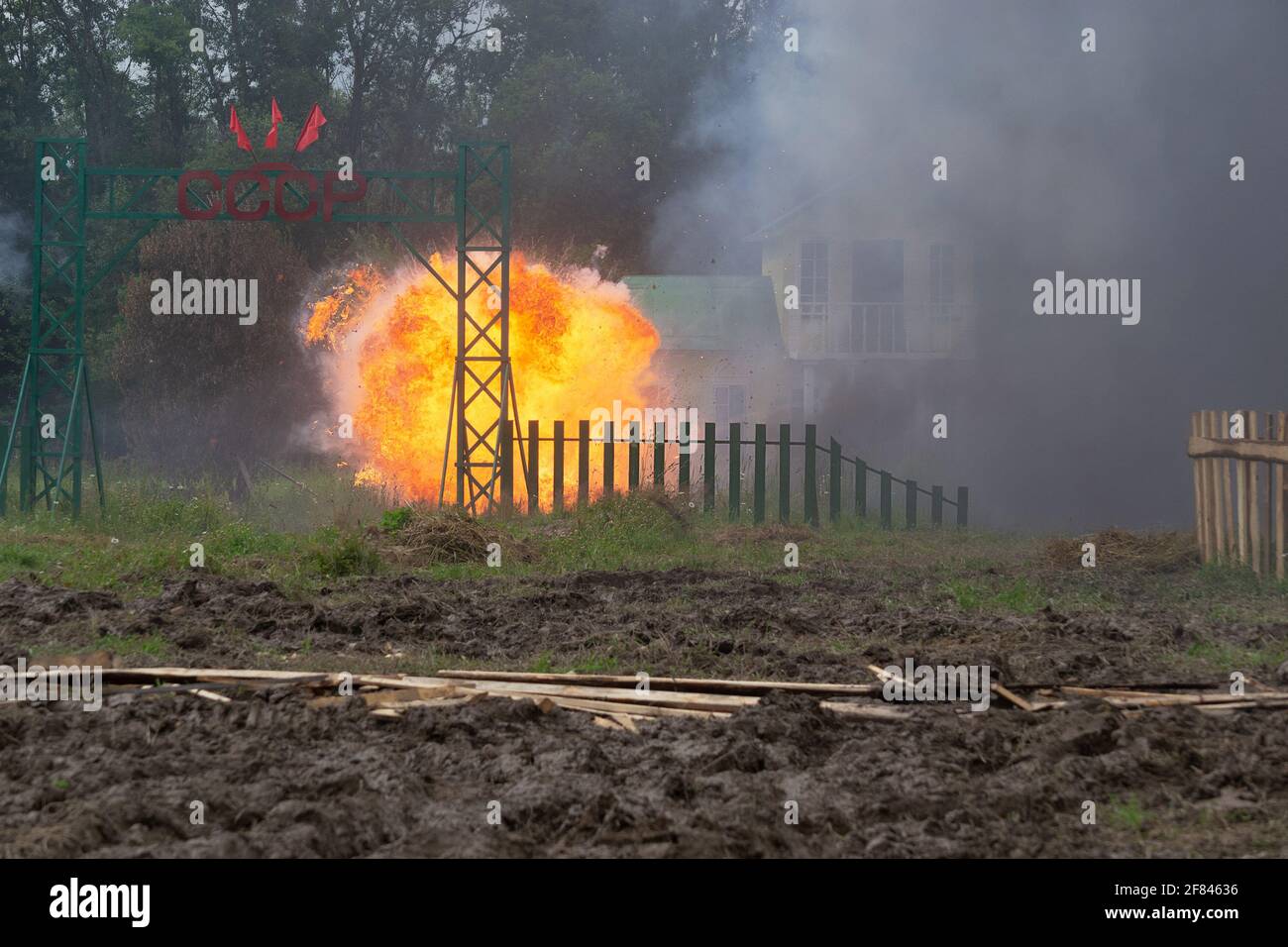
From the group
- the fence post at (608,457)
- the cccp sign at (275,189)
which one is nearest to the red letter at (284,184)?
the cccp sign at (275,189)

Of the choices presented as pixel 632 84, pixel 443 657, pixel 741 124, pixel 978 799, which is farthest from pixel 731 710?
pixel 632 84

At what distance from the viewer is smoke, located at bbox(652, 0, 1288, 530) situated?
29.7 m

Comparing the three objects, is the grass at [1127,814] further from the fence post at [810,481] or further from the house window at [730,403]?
the house window at [730,403]

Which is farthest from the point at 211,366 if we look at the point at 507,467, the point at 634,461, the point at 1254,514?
the point at 1254,514

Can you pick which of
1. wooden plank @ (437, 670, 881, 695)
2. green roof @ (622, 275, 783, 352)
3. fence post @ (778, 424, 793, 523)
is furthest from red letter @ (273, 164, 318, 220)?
green roof @ (622, 275, 783, 352)

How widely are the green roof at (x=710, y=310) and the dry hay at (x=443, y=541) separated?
19599mm

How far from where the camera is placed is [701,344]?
38.0 m

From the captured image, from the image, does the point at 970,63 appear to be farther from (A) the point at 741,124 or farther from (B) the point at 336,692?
(B) the point at 336,692

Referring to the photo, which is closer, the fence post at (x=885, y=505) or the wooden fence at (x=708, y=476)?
the wooden fence at (x=708, y=476)

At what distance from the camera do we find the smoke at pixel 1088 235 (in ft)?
97.5

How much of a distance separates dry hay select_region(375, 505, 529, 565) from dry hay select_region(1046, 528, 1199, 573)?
710 centimetres

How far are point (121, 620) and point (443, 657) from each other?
10.6ft

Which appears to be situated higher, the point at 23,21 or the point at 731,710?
the point at 23,21

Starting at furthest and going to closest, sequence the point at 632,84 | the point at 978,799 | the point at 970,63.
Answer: the point at 632,84 < the point at 970,63 < the point at 978,799
